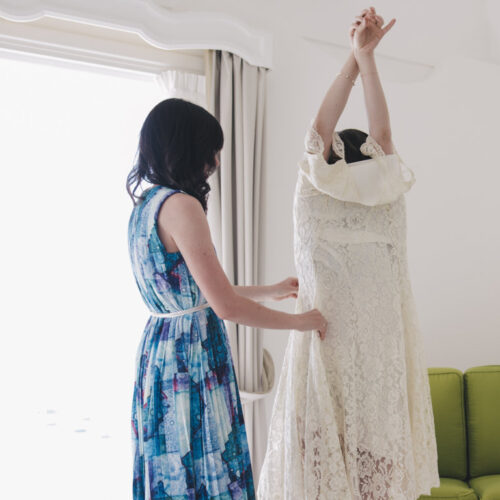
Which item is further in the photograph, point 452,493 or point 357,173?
point 452,493

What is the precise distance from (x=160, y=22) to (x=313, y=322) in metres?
1.53

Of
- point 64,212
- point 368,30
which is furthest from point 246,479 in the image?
point 64,212

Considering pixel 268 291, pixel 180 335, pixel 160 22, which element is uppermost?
pixel 160 22

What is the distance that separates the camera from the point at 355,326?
56.0 inches

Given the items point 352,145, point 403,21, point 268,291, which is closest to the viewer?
point 352,145

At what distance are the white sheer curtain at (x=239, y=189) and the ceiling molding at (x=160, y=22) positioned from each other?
70 millimetres

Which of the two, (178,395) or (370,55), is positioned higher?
(370,55)

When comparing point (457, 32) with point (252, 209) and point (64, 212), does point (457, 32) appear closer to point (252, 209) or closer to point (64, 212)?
point (252, 209)

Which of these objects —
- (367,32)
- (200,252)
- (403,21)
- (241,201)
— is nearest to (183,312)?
(200,252)

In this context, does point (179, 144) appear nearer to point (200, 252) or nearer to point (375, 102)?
point (200, 252)

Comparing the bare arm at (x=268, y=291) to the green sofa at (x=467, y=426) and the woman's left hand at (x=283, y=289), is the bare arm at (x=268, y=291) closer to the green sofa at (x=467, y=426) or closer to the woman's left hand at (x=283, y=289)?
the woman's left hand at (x=283, y=289)

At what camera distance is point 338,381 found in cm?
143

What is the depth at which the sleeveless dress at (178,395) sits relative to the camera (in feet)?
4.44

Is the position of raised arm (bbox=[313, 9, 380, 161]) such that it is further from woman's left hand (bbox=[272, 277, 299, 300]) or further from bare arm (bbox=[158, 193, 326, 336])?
woman's left hand (bbox=[272, 277, 299, 300])
